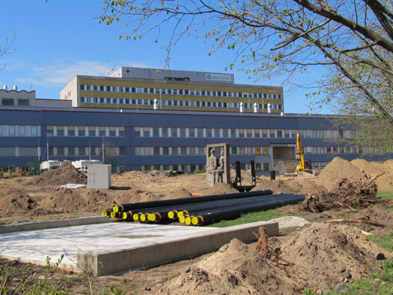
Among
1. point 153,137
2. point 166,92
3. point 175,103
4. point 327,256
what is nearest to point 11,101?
point 153,137

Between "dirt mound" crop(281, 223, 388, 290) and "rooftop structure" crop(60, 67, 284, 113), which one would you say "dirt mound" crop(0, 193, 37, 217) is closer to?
"dirt mound" crop(281, 223, 388, 290)

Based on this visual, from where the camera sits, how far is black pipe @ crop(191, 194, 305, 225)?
13401 mm

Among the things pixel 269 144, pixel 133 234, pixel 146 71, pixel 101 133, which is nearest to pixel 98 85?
pixel 146 71

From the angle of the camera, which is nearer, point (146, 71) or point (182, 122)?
point (182, 122)

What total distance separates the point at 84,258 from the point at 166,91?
100502 millimetres

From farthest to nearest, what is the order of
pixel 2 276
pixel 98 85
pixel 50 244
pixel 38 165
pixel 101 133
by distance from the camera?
pixel 98 85 → pixel 101 133 → pixel 38 165 → pixel 50 244 → pixel 2 276

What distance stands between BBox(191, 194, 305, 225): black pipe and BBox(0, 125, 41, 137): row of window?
5598 cm

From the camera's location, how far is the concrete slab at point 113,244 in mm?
7125

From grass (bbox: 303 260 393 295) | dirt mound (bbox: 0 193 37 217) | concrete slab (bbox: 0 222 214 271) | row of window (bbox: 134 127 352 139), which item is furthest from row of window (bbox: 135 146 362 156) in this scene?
grass (bbox: 303 260 393 295)

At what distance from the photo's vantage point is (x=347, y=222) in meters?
11.6

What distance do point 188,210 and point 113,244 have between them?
16.7 ft

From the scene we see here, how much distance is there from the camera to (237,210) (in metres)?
15.0

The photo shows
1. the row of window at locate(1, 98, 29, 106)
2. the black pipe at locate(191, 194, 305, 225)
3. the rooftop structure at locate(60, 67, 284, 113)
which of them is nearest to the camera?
the black pipe at locate(191, 194, 305, 225)

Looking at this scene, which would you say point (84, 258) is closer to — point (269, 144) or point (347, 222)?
point (347, 222)
